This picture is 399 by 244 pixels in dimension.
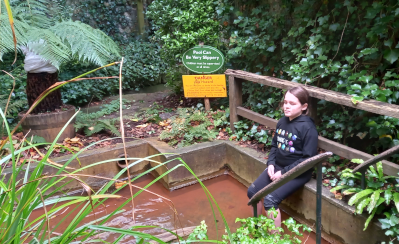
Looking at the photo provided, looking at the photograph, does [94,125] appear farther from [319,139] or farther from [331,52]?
[331,52]

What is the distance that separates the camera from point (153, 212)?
116 inches

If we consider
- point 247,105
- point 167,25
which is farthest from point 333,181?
point 167,25

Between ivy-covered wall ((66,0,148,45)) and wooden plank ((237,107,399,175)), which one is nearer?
wooden plank ((237,107,399,175))

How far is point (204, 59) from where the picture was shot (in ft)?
13.8

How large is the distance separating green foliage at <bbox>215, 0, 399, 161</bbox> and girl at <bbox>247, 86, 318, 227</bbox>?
0.39m

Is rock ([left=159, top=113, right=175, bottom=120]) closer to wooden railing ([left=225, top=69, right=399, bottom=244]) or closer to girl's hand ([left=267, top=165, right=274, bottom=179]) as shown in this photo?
wooden railing ([left=225, top=69, right=399, bottom=244])

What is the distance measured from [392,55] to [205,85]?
7.76 ft

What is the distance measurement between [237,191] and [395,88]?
5.85ft

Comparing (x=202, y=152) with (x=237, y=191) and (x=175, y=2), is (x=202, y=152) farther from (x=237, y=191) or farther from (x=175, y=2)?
(x=175, y=2)

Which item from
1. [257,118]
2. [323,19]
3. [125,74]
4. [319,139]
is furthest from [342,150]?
[125,74]

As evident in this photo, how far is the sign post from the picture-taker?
4.16 meters

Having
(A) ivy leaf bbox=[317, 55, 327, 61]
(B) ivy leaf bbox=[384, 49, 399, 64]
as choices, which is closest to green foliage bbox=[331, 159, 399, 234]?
(B) ivy leaf bbox=[384, 49, 399, 64]

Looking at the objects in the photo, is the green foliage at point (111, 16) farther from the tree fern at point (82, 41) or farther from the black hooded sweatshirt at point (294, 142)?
the black hooded sweatshirt at point (294, 142)

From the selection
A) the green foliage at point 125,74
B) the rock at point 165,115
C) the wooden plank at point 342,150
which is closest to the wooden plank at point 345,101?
the wooden plank at point 342,150
